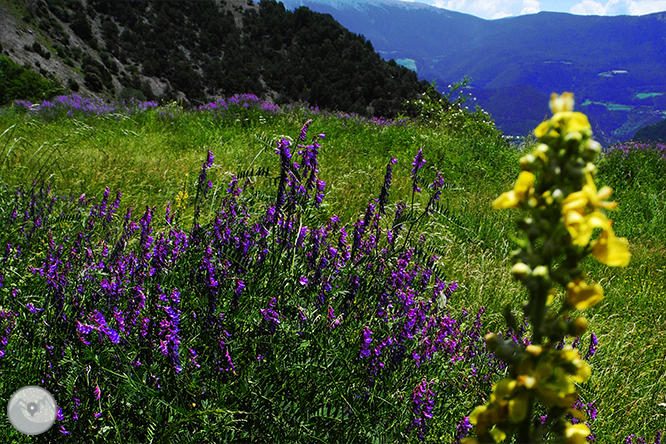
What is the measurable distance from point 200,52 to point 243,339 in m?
45.2

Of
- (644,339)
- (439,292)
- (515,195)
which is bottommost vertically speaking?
(644,339)

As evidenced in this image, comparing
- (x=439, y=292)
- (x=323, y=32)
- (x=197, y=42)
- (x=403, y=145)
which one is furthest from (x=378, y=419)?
(x=197, y=42)

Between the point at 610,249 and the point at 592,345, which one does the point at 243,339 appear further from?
the point at 592,345

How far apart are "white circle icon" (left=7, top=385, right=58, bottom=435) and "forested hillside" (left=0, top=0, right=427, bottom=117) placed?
101 feet

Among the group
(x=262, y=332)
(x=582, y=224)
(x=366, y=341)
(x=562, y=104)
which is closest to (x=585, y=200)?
(x=582, y=224)

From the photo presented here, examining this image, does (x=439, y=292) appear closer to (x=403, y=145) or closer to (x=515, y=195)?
(x=515, y=195)

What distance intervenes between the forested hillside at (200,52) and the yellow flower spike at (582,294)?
1237 inches

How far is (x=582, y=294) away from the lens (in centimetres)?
56

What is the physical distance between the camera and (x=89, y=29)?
41.8 m

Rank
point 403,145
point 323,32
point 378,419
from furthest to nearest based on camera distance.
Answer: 1. point 323,32
2. point 403,145
3. point 378,419

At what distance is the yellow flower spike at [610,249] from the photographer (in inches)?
21.5

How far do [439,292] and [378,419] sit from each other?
1.04 meters

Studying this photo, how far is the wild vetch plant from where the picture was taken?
1675mm

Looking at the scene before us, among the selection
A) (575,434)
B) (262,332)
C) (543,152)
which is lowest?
(262,332)
